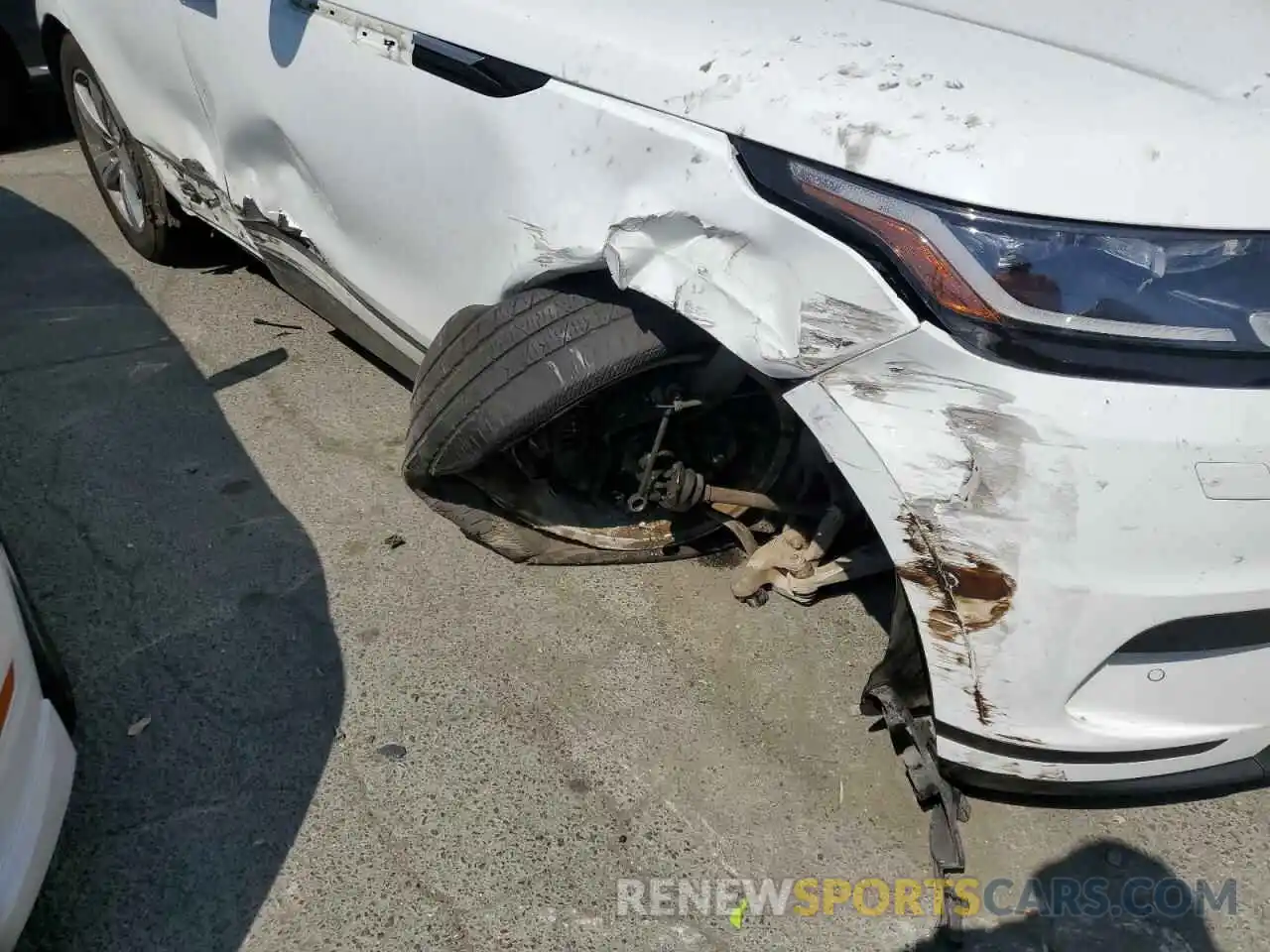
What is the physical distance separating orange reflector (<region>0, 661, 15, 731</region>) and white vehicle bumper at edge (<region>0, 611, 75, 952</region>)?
0.01 meters

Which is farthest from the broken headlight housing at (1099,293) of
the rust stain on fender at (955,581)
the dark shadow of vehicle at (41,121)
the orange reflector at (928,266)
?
the dark shadow of vehicle at (41,121)

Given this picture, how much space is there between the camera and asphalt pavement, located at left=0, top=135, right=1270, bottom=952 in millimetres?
1863

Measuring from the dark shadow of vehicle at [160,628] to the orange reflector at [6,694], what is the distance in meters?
0.49

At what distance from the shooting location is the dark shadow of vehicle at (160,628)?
1904mm

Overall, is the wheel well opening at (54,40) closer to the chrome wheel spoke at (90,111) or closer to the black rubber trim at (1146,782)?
the chrome wheel spoke at (90,111)

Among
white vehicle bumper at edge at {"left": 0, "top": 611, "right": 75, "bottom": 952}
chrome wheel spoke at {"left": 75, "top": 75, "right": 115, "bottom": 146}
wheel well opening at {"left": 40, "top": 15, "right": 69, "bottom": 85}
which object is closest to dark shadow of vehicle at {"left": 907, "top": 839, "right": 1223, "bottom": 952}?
white vehicle bumper at edge at {"left": 0, "top": 611, "right": 75, "bottom": 952}

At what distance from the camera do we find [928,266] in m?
1.58

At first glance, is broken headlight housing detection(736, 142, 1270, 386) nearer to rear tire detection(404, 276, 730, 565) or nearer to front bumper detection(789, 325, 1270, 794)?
front bumper detection(789, 325, 1270, 794)

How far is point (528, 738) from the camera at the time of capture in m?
2.19

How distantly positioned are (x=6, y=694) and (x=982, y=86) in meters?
1.70

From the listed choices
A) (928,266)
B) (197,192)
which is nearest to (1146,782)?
(928,266)

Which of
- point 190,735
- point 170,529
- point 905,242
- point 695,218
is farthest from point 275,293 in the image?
point 905,242

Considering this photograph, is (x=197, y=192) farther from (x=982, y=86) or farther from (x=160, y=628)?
(x=982, y=86)

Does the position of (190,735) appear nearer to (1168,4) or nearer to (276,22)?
(276,22)
